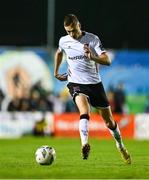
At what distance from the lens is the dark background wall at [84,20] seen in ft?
111

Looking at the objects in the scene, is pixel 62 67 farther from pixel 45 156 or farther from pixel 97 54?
pixel 45 156

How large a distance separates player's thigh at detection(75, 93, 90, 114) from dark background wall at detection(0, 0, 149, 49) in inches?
785

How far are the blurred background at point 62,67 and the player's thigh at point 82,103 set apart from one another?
13.3 m

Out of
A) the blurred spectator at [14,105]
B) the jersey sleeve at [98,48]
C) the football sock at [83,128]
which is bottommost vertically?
the blurred spectator at [14,105]

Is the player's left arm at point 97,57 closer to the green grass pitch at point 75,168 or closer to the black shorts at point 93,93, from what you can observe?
the black shorts at point 93,93

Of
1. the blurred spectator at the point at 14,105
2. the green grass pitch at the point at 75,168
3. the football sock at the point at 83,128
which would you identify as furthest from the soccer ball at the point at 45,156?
the blurred spectator at the point at 14,105

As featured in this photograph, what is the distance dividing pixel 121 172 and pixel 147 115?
1476 centimetres

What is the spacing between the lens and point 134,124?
27.1 meters

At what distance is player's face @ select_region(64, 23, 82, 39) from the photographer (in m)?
13.4

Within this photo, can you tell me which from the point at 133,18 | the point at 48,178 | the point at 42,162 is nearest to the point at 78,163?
the point at 42,162

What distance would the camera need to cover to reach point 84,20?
33812mm

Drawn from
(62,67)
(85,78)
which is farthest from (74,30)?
(62,67)

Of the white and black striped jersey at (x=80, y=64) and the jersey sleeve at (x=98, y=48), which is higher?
the jersey sleeve at (x=98, y=48)

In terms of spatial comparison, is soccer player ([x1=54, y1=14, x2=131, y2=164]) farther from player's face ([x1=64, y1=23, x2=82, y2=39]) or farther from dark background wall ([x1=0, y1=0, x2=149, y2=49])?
dark background wall ([x1=0, y1=0, x2=149, y2=49])
